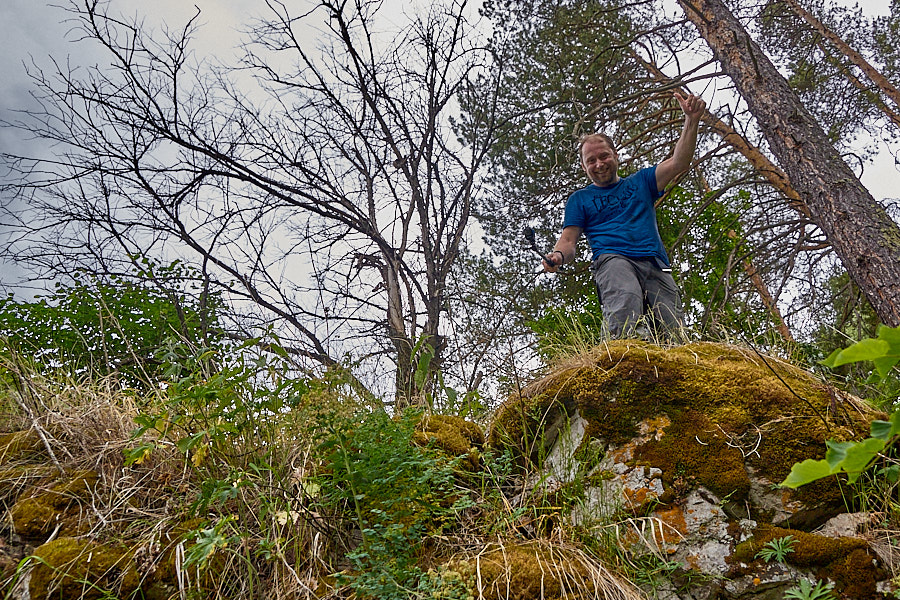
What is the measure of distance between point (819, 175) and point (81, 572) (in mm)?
5288

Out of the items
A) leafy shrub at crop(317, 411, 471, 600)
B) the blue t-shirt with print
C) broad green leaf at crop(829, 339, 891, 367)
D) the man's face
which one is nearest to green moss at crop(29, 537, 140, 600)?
leafy shrub at crop(317, 411, 471, 600)

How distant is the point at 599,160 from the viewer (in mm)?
4070

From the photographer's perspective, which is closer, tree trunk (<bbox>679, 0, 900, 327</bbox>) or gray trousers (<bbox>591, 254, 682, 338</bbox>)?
gray trousers (<bbox>591, 254, 682, 338</bbox>)

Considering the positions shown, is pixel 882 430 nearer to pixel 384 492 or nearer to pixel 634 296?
pixel 384 492

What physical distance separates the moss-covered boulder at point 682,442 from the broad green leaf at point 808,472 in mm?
1508

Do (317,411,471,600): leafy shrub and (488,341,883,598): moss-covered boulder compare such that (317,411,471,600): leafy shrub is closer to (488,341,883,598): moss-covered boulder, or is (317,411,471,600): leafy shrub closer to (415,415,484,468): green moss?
(415,415,484,468): green moss

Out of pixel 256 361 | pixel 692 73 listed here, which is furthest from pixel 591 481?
pixel 692 73

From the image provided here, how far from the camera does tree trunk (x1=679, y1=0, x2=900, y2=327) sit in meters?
4.24

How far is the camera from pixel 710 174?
35.1 ft

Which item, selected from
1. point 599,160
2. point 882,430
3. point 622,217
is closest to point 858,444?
point 882,430

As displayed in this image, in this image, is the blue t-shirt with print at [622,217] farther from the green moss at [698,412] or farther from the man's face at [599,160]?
the green moss at [698,412]

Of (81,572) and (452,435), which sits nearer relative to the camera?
(81,572)

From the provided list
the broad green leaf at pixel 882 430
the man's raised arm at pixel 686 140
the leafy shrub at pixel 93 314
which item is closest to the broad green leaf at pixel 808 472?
the broad green leaf at pixel 882 430

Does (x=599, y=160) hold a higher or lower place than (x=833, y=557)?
higher
